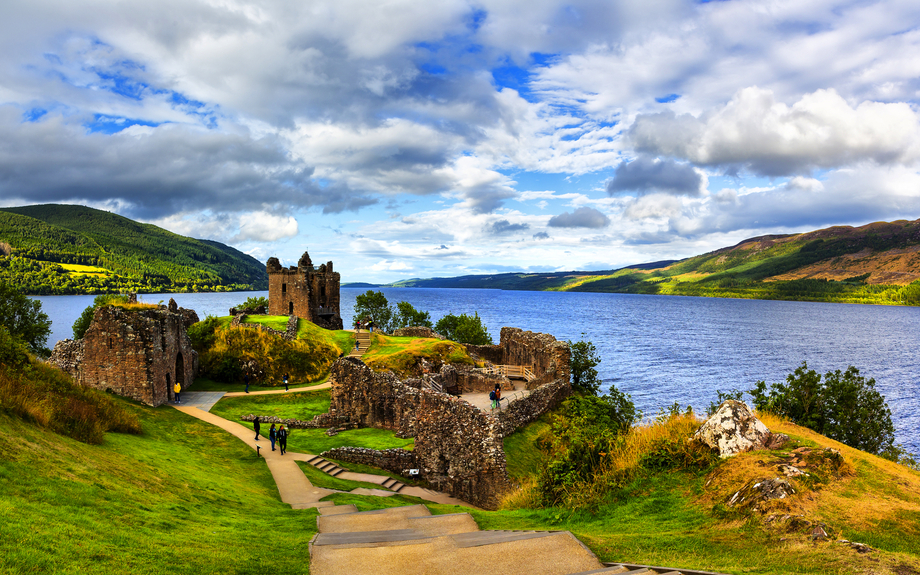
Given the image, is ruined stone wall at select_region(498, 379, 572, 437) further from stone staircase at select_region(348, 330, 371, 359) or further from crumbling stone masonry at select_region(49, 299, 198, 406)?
crumbling stone masonry at select_region(49, 299, 198, 406)

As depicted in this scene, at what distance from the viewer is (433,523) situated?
38.6ft

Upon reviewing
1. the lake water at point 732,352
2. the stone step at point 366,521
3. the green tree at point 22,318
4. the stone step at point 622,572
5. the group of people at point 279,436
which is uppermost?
the green tree at point 22,318

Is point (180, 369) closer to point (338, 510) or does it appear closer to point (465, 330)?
point (338, 510)

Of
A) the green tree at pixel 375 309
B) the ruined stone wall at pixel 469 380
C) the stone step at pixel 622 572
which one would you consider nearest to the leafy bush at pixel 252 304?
the green tree at pixel 375 309

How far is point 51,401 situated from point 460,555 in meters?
15.1

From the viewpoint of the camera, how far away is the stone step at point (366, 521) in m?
11.8

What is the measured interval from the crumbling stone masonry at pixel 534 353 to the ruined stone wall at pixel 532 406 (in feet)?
4.05

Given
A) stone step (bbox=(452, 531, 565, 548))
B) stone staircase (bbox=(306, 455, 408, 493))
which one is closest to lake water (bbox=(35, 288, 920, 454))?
stone staircase (bbox=(306, 455, 408, 493))

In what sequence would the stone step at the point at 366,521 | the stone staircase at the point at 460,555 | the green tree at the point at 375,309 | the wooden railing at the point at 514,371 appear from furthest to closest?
the green tree at the point at 375,309, the wooden railing at the point at 514,371, the stone step at the point at 366,521, the stone staircase at the point at 460,555

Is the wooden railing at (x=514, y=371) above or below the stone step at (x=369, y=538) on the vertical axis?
below

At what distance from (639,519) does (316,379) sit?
38353mm

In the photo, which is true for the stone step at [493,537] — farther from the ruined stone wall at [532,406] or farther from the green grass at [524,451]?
→ the ruined stone wall at [532,406]

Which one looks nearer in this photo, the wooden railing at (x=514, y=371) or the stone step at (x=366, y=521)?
the stone step at (x=366, y=521)

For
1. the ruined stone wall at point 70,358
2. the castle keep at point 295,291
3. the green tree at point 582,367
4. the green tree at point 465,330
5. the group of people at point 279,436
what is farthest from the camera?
the green tree at point 465,330
